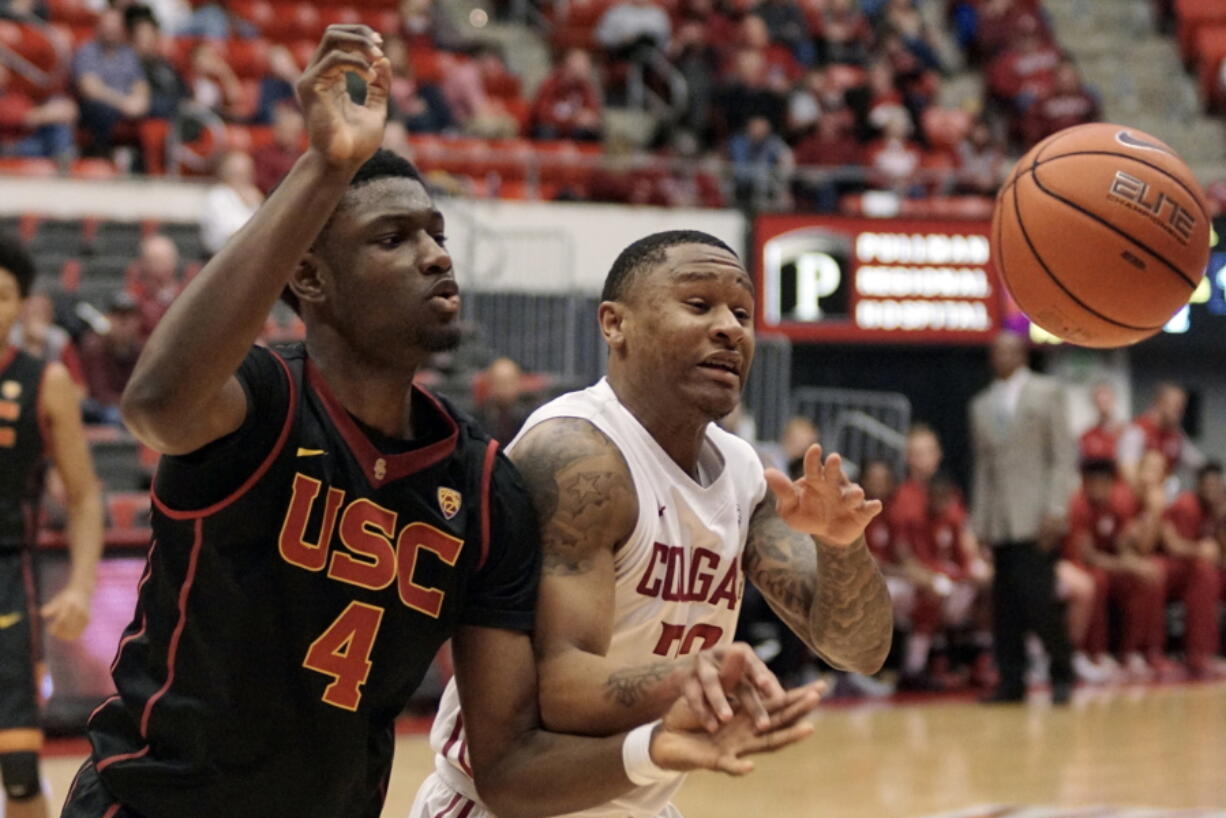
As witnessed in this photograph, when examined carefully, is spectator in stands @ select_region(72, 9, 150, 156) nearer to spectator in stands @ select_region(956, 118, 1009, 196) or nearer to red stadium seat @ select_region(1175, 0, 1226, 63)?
spectator in stands @ select_region(956, 118, 1009, 196)

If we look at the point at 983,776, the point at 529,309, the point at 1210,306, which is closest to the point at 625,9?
the point at 529,309

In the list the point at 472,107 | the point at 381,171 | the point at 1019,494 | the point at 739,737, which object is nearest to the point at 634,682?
the point at 739,737

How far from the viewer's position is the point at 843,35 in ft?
58.2

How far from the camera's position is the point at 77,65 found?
42.7ft

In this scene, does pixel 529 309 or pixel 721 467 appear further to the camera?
pixel 529 309

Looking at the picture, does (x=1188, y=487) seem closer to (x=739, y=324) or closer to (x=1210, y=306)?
(x=1210, y=306)

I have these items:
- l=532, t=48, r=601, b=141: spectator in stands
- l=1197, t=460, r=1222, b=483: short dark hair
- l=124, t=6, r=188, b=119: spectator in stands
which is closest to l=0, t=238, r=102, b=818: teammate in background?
l=124, t=6, r=188, b=119: spectator in stands

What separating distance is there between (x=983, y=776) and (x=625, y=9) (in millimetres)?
10367

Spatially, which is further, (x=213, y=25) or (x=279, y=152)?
(x=213, y=25)

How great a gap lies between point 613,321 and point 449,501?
71 cm

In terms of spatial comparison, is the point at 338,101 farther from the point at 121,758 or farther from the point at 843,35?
the point at 843,35

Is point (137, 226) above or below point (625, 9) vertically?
below

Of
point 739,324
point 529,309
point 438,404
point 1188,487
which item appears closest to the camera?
point 438,404

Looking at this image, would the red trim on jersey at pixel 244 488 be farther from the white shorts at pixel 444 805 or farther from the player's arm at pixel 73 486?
the player's arm at pixel 73 486
